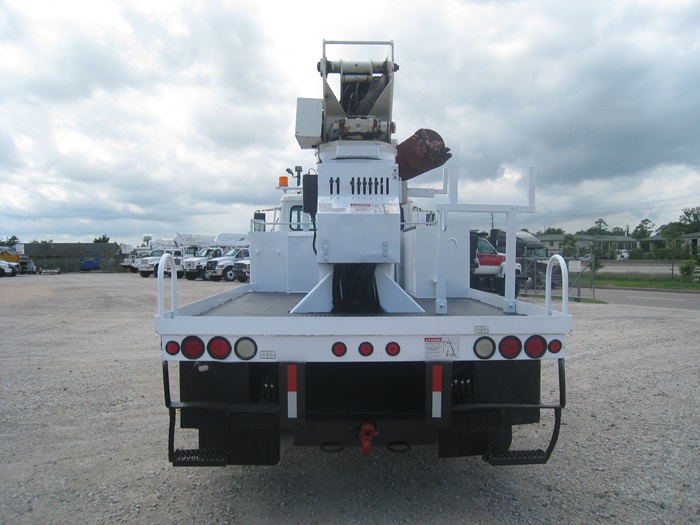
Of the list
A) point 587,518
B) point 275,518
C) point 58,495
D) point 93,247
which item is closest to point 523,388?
point 587,518

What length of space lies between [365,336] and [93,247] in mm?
80372

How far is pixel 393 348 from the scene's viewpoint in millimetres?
3172

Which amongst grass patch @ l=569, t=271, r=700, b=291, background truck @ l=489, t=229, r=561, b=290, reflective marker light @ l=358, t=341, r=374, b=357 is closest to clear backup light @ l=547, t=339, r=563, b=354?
reflective marker light @ l=358, t=341, r=374, b=357

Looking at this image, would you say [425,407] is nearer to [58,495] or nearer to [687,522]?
[687,522]

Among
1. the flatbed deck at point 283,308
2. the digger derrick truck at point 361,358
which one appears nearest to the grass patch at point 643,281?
the flatbed deck at point 283,308

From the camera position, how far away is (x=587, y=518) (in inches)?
134

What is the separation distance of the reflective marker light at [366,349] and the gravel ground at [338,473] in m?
1.11

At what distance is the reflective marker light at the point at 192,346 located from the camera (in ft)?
10.4

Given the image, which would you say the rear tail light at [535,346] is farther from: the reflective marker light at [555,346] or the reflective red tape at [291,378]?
the reflective red tape at [291,378]

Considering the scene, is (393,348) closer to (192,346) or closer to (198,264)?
(192,346)

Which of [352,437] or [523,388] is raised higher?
[523,388]

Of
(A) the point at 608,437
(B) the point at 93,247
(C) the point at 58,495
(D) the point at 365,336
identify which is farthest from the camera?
(B) the point at 93,247

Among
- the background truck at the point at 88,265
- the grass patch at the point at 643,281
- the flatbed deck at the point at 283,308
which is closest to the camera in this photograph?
the flatbed deck at the point at 283,308

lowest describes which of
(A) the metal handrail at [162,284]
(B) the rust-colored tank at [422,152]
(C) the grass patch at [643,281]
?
(C) the grass patch at [643,281]
